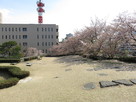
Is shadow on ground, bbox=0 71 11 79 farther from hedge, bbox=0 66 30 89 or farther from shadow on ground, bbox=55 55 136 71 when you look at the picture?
shadow on ground, bbox=55 55 136 71

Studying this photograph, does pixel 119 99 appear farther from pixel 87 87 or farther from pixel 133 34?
pixel 133 34

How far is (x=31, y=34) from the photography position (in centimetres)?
4319

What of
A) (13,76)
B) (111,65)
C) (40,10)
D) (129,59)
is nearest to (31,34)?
(40,10)

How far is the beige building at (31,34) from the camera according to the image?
42.1 m

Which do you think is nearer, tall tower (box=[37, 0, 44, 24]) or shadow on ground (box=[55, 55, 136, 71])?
shadow on ground (box=[55, 55, 136, 71])

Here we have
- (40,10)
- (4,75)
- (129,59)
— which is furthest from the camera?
(40,10)

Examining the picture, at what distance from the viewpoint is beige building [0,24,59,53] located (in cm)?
4212

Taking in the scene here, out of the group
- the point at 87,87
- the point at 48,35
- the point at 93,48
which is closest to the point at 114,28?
the point at 93,48

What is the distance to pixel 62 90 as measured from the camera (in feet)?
16.4

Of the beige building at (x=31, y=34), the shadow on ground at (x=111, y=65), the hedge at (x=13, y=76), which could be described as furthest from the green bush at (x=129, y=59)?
the beige building at (x=31, y=34)

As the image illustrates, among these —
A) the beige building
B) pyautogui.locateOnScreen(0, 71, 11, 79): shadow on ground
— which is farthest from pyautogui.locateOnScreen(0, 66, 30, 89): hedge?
the beige building

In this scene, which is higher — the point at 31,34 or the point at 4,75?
the point at 31,34

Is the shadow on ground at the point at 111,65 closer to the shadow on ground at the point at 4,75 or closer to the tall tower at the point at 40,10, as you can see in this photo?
the shadow on ground at the point at 4,75

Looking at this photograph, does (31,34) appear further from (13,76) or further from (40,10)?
(13,76)
